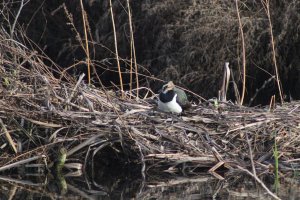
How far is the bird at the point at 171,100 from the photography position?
7.70 m

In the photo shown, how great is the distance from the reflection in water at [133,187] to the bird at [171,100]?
66cm

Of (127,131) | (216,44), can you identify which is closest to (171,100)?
(127,131)

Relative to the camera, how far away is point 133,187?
23.3 ft

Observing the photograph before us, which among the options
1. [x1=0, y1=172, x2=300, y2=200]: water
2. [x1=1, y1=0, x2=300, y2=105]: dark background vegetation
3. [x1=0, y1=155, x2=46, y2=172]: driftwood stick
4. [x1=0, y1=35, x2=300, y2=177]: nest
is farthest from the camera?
[x1=1, y1=0, x2=300, y2=105]: dark background vegetation

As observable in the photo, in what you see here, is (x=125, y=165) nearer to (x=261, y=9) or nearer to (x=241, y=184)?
(x=241, y=184)

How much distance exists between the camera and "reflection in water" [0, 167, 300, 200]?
6.66 m

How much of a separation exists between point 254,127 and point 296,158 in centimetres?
49

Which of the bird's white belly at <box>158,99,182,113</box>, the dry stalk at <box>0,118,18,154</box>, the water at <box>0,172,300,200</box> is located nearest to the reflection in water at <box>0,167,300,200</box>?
the water at <box>0,172,300,200</box>

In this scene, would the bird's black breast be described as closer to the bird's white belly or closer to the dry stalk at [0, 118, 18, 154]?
the bird's white belly


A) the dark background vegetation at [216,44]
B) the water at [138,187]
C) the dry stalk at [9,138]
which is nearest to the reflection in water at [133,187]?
the water at [138,187]

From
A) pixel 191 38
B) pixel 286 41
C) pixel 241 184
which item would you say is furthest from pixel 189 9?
pixel 241 184

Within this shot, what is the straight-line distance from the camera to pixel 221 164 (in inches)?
288

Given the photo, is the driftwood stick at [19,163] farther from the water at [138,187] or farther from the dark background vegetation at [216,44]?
the dark background vegetation at [216,44]

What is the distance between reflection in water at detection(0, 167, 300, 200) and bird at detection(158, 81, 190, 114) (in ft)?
2.18
